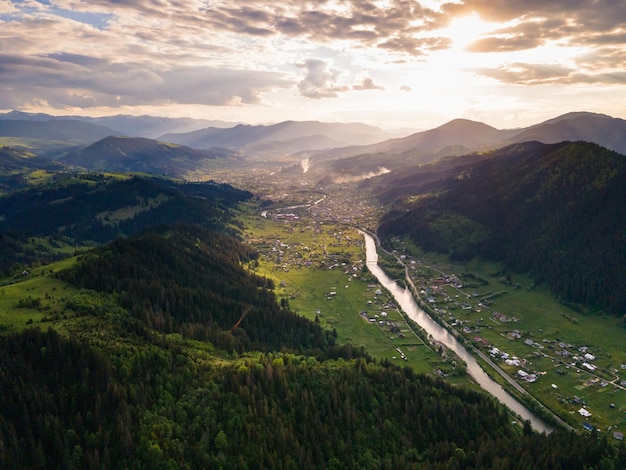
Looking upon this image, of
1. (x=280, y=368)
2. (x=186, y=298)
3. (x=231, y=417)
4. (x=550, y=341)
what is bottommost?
(x=550, y=341)

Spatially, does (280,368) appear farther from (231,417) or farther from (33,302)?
(33,302)

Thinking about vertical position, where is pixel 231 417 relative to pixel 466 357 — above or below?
above

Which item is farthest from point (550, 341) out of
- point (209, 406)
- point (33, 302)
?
point (33, 302)

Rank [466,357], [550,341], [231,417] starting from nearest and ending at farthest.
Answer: [231,417], [466,357], [550,341]

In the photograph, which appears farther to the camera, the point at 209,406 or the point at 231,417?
the point at 209,406

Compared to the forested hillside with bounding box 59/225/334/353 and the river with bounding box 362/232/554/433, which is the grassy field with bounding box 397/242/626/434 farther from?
the forested hillside with bounding box 59/225/334/353

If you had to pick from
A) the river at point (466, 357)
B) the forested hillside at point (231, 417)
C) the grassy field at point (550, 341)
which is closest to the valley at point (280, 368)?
the forested hillside at point (231, 417)

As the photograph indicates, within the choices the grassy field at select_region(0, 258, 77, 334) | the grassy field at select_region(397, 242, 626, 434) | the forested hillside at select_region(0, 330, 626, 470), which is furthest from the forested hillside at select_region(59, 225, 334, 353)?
the grassy field at select_region(397, 242, 626, 434)

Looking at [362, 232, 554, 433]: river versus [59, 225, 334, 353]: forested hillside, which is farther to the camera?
[59, 225, 334, 353]: forested hillside

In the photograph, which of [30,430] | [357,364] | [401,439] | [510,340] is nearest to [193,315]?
[357,364]
